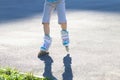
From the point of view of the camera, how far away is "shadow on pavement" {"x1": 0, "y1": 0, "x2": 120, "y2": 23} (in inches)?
488

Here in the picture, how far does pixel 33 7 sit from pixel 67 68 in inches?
280

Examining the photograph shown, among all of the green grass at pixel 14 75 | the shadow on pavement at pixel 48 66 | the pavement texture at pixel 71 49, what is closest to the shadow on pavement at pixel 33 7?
the pavement texture at pixel 71 49

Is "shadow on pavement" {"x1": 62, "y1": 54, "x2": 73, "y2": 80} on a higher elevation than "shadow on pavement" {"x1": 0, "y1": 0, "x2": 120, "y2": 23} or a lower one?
lower

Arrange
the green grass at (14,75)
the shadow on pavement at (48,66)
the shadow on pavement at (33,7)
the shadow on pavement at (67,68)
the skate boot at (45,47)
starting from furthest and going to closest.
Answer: the shadow on pavement at (33,7)
the skate boot at (45,47)
the shadow on pavement at (48,66)
the shadow on pavement at (67,68)
the green grass at (14,75)

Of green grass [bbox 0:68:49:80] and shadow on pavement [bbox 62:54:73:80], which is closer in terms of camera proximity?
green grass [bbox 0:68:49:80]

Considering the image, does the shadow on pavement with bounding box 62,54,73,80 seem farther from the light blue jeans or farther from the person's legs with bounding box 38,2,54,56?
the light blue jeans

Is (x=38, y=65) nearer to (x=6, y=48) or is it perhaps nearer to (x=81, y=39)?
(x=6, y=48)

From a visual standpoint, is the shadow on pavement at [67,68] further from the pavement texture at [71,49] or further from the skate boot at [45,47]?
the skate boot at [45,47]

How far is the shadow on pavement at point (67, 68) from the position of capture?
6.36 meters

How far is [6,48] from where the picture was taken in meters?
8.21

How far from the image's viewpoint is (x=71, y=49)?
8.06m

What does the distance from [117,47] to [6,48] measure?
A: 2077 millimetres

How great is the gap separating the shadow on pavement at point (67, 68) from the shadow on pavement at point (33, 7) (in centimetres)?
432

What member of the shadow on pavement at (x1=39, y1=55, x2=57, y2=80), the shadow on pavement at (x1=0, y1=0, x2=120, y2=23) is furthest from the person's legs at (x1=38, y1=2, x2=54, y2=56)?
the shadow on pavement at (x1=0, y1=0, x2=120, y2=23)
